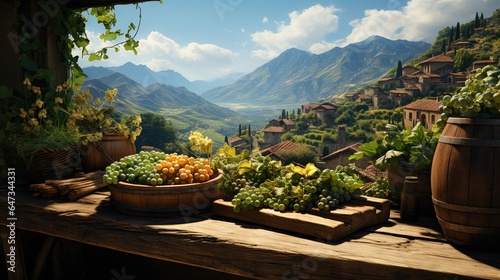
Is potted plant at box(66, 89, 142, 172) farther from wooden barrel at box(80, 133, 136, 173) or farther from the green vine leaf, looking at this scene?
the green vine leaf

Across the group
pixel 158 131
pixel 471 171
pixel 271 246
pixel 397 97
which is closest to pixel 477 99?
pixel 471 171

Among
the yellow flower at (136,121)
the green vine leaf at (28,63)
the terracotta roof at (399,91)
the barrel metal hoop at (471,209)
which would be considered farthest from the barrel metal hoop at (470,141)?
the terracotta roof at (399,91)

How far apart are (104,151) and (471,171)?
101 inches

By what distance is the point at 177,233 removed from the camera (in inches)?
78.4

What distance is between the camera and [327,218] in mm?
1906

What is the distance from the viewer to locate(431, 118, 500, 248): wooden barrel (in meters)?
1.46

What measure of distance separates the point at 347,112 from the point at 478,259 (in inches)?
2467

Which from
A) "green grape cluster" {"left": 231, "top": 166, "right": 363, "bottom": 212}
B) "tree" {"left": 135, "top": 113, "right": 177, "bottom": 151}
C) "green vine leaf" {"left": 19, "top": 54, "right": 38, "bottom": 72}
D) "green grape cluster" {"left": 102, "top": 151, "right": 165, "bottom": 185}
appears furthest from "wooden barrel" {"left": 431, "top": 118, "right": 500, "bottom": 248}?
"tree" {"left": 135, "top": 113, "right": 177, "bottom": 151}

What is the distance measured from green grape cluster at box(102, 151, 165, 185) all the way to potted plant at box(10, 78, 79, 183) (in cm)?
80

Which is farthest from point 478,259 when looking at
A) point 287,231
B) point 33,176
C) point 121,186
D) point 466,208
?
point 33,176

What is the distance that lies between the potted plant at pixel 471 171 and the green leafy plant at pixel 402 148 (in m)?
0.40

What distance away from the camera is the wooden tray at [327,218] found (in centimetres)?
179

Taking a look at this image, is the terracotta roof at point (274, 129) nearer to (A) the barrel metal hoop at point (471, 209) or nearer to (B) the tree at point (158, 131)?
(B) the tree at point (158, 131)

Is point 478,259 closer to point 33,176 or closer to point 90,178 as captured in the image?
point 90,178
